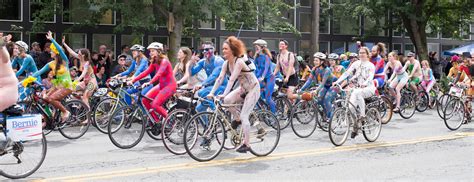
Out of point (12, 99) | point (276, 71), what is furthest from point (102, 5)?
point (12, 99)

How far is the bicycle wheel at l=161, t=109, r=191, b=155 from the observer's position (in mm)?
8930

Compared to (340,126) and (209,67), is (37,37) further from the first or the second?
(340,126)

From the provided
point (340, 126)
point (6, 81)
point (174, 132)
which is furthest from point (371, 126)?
point (6, 81)

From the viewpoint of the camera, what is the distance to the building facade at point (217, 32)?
23.7 meters

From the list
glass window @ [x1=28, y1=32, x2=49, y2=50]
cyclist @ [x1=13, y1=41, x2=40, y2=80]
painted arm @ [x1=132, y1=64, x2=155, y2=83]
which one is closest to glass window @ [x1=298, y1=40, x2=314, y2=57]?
glass window @ [x1=28, y1=32, x2=49, y2=50]

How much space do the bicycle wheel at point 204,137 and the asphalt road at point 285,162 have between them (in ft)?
0.48

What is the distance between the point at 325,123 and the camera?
11.8 meters

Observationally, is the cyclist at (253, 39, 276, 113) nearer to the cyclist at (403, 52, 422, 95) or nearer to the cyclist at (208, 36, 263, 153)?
the cyclist at (208, 36, 263, 153)

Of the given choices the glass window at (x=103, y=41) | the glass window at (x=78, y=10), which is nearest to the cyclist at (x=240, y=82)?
the glass window at (x=78, y=10)

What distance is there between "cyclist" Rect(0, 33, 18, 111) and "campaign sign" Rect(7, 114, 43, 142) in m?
0.21

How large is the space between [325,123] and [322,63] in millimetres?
1291

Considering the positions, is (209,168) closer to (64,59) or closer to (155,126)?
(155,126)

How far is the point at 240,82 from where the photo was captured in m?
8.91

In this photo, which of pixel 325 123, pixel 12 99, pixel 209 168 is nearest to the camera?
pixel 12 99
